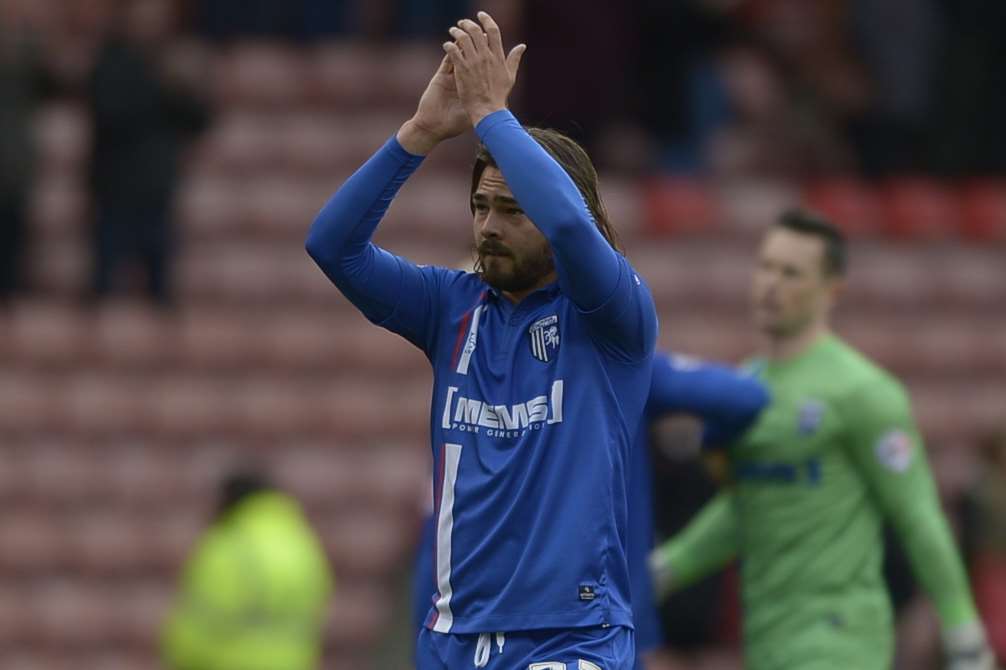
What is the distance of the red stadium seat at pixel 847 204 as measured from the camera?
46.9 feet

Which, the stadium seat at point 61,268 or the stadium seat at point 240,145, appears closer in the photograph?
the stadium seat at point 61,268

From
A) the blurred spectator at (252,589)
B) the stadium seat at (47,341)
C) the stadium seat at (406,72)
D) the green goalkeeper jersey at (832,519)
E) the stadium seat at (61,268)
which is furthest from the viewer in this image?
the stadium seat at (406,72)

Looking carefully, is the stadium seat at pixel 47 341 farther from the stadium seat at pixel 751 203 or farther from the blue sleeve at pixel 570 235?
the blue sleeve at pixel 570 235

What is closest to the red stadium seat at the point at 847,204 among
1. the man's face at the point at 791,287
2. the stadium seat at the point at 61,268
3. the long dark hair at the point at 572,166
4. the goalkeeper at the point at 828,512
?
the stadium seat at the point at 61,268

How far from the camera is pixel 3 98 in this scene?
12.9m

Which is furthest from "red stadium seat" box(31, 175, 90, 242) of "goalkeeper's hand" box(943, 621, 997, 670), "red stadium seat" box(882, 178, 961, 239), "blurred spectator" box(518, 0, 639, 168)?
"goalkeeper's hand" box(943, 621, 997, 670)

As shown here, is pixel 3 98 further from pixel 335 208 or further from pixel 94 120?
pixel 335 208

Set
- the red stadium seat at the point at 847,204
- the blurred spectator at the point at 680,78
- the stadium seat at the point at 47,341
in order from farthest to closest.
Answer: the blurred spectator at the point at 680,78, the red stadium seat at the point at 847,204, the stadium seat at the point at 47,341

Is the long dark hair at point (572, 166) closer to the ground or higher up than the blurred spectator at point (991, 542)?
higher up

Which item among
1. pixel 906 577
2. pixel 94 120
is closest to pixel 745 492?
pixel 906 577

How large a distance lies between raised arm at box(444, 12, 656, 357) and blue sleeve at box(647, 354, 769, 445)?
193cm

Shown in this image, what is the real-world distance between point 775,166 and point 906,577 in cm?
629

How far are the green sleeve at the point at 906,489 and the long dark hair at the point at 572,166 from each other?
6.63ft

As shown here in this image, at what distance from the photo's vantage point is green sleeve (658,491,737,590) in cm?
730
